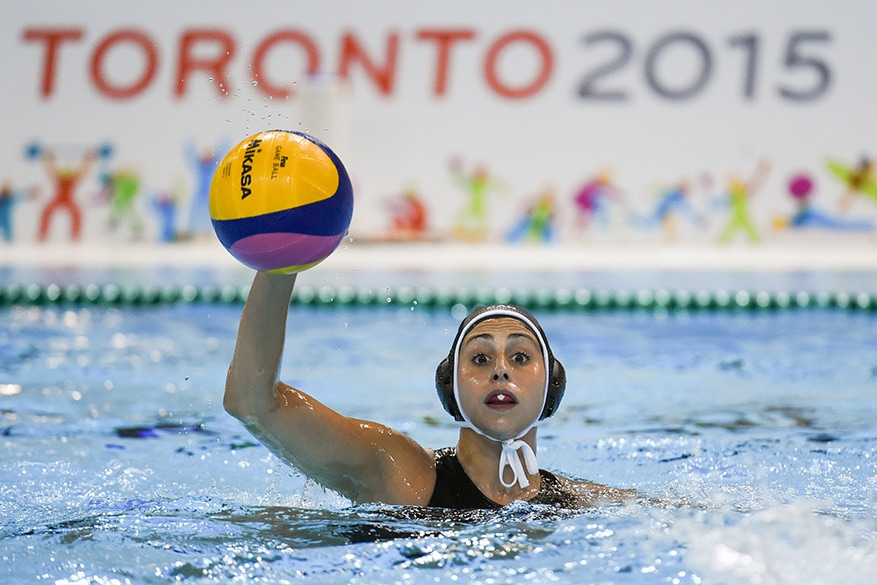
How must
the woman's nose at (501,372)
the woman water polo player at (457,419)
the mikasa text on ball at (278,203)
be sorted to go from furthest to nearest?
the woman's nose at (501,372) < the woman water polo player at (457,419) < the mikasa text on ball at (278,203)

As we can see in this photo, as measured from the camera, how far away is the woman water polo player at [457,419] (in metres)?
2.08

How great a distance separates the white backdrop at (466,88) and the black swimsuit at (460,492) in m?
7.43

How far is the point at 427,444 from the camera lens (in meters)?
3.85

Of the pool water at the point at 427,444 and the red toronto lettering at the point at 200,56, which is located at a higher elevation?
the red toronto lettering at the point at 200,56

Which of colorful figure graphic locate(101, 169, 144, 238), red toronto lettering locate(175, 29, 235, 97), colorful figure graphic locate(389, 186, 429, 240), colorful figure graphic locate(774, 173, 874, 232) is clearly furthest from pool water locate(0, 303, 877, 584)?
red toronto lettering locate(175, 29, 235, 97)

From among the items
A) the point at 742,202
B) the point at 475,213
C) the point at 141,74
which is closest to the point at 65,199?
the point at 141,74

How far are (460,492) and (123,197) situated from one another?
8292 millimetres

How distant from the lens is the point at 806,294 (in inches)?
260

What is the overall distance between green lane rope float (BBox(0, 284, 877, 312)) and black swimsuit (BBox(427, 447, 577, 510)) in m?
3.90

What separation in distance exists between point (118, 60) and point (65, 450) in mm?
7449

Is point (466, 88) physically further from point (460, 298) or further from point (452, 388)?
point (452, 388)

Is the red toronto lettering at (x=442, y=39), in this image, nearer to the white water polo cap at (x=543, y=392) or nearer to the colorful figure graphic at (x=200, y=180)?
the colorful figure graphic at (x=200, y=180)

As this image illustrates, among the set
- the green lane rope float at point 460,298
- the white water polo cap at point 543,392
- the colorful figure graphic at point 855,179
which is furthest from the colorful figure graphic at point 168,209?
the white water polo cap at point 543,392

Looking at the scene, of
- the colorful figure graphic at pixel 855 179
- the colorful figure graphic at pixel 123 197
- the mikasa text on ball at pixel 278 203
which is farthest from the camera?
the colorful figure graphic at pixel 123 197
